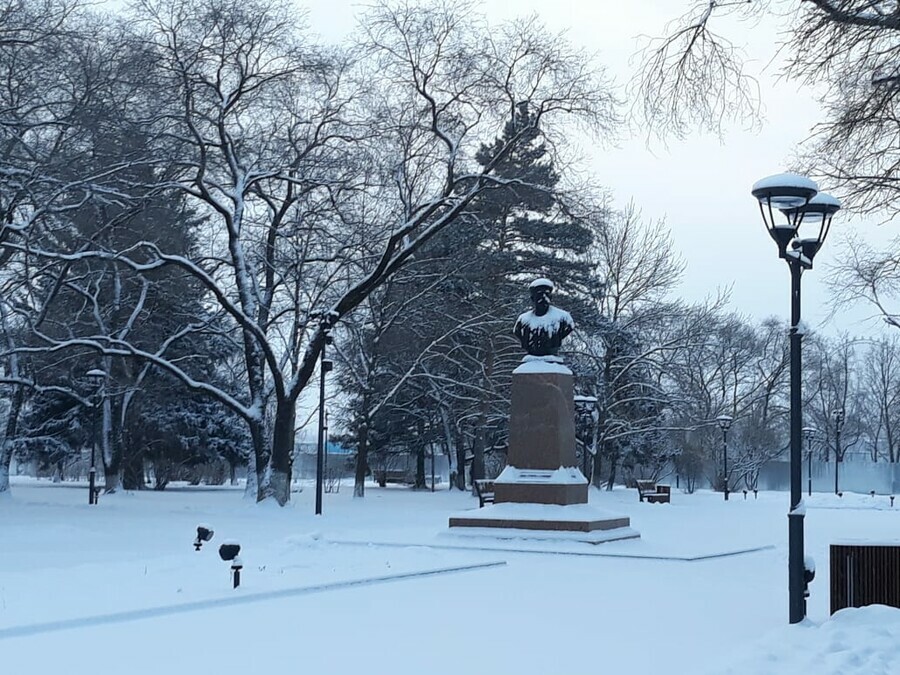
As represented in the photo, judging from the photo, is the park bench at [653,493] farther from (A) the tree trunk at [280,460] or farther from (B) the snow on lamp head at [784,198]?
(B) the snow on lamp head at [784,198]

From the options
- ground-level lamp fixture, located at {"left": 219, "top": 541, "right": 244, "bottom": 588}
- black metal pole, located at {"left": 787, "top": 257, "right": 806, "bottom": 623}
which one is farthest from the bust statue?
black metal pole, located at {"left": 787, "top": 257, "right": 806, "bottom": 623}

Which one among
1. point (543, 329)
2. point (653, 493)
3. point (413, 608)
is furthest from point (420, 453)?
point (413, 608)

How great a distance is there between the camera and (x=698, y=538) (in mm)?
23781

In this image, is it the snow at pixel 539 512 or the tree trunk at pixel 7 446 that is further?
the tree trunk at pixel 7 446

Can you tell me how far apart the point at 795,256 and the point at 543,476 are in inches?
471

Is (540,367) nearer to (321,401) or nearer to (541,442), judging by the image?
(541,442)

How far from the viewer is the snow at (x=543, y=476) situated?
74.4 ft

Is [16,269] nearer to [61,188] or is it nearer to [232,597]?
[61,188]

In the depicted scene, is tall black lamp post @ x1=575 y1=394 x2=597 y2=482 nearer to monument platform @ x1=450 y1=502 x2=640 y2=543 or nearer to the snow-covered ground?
monument platform @ x1=450 y1=502 x2=640 y2=543

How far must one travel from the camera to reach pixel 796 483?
1124 centimetres

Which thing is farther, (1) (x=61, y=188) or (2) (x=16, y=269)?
(2) (x=16, y=269)

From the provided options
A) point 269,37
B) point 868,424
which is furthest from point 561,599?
point 868,424

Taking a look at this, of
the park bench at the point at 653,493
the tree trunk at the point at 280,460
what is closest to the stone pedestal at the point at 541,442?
the tree trunk at the point at 280,460

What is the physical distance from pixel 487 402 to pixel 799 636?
1279 inches
